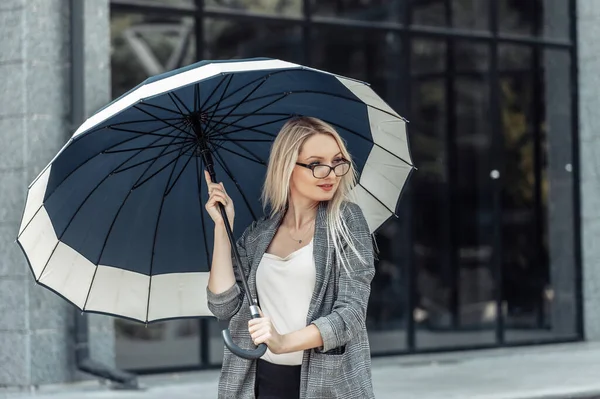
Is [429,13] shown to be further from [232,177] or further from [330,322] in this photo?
[330,322]

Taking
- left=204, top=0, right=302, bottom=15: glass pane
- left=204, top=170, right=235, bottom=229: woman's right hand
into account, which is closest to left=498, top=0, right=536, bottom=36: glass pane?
left=204, top=0, right=302, bottom=15: glass pane

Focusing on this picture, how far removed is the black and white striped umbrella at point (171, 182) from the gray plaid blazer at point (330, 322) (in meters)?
0.62

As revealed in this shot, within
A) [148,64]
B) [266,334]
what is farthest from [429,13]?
[266,334]

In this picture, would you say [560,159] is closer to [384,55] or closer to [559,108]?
[559,108]

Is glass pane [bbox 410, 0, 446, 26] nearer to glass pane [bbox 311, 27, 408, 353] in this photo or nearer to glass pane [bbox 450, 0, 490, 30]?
glass pane [bbox 450, 0, 490, 30]

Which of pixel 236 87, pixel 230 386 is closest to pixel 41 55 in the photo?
pixel 236 87

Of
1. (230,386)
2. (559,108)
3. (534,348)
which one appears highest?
(559,108)

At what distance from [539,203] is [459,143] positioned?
139cm

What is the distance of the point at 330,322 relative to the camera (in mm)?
3355

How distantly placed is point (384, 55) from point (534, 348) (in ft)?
12.3

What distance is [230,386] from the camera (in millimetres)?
3537

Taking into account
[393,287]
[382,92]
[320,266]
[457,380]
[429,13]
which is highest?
[429,13]

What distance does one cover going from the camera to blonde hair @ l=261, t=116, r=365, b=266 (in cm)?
350

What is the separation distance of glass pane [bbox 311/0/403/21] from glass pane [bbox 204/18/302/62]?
15.2 inches
